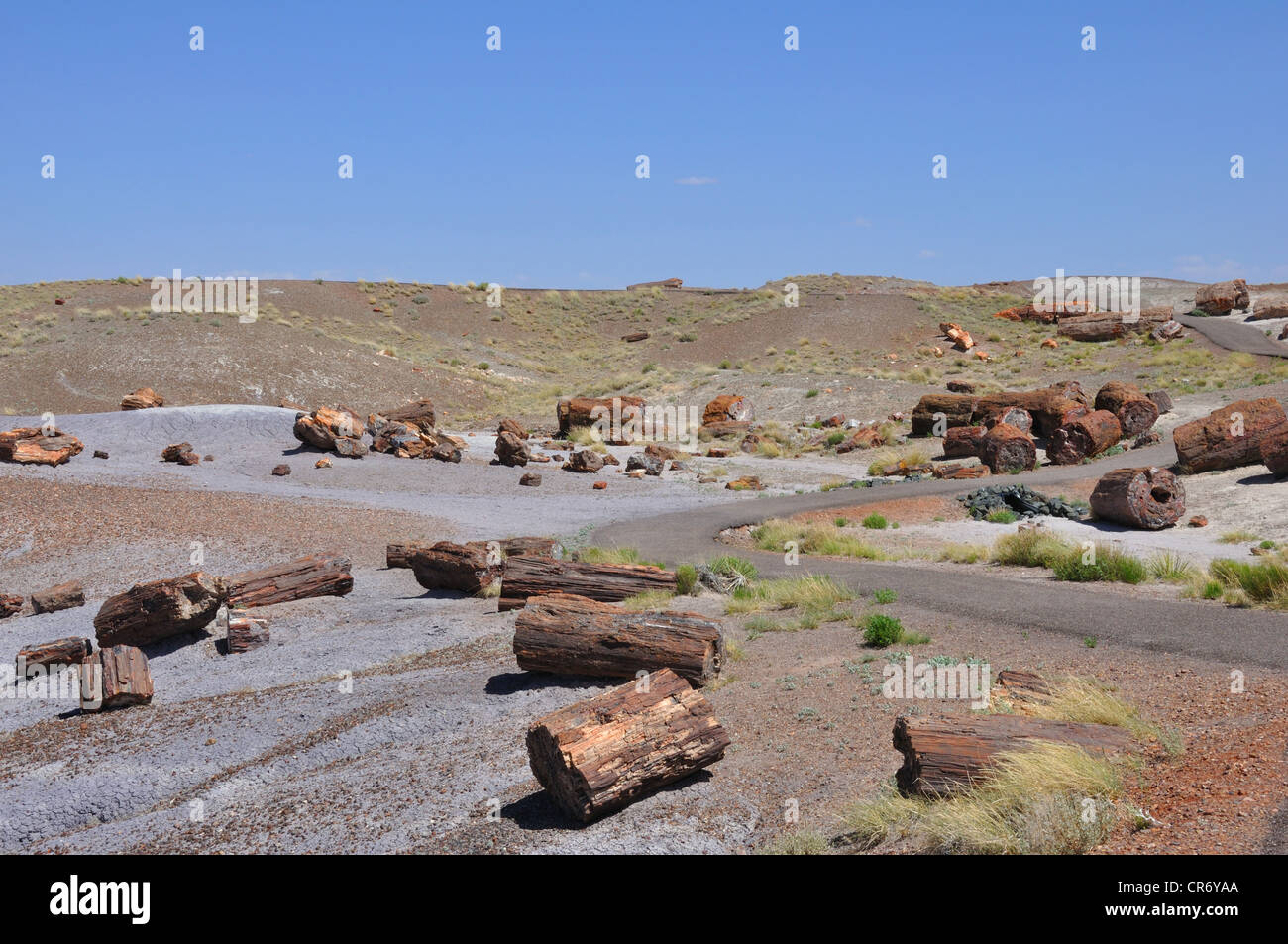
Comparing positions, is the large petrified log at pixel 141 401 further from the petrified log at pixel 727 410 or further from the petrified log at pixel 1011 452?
the petrified log at pixel 1011 452

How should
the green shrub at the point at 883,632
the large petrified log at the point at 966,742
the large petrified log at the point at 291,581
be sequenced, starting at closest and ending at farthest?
the large petrified log at the point at 966,742, the green shrub at the point at 883,632, the large petrified log at the point at 291,581

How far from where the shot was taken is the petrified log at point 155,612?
13156mm

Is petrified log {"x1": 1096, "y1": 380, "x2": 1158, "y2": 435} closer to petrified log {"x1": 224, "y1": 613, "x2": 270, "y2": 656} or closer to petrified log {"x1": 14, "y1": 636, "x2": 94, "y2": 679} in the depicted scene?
petrified log {"x1": 224, "y1": 613, "x2": 270, "y2": 656}

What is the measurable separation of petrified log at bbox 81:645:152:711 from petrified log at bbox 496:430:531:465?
739 inches

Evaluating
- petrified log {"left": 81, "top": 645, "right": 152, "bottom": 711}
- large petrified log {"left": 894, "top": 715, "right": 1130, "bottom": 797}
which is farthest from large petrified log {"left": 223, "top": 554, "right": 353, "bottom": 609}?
large petrified log {"left": 894, "top": 715, "right": 1130, "bottom": 797}

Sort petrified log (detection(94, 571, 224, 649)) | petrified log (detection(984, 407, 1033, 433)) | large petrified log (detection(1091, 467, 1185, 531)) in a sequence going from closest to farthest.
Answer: petrified log (detection(94, 571, 224, 649)) → large petrified log (detection(1091, 467, 1185, 531)) → petrified log (detection(984, 407, 1033, 433))

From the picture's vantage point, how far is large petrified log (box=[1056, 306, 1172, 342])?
48125 millimetres

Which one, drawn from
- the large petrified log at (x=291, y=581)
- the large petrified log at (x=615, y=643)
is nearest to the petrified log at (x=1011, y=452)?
the large petrified log at (x=291, y=581)

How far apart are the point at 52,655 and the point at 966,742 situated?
36.5ft

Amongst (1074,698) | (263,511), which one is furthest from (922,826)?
(263,511)

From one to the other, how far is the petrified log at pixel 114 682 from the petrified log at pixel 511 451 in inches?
739
